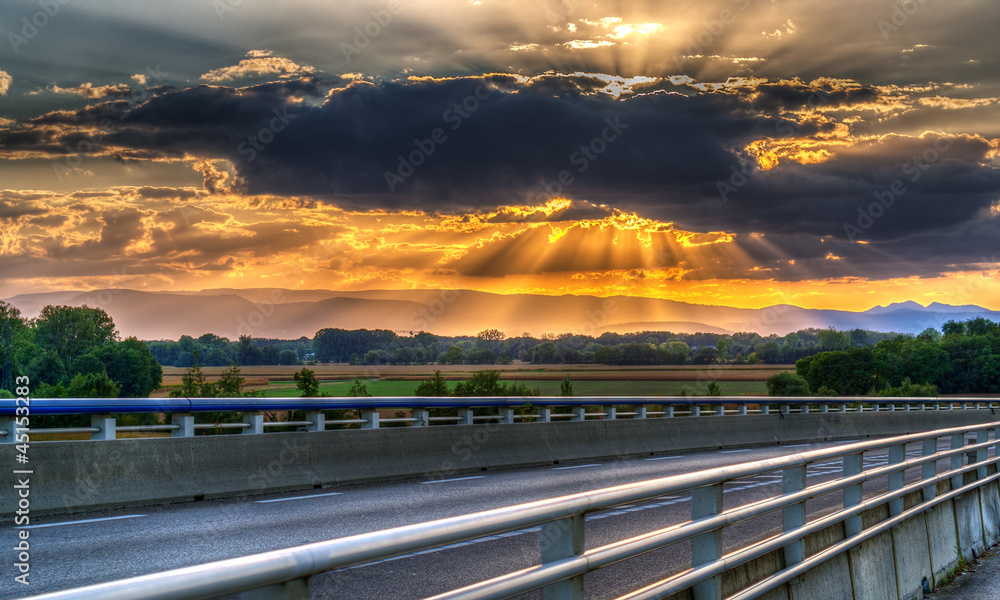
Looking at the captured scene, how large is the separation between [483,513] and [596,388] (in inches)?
5148

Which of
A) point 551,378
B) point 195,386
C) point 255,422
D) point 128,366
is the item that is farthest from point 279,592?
point 551,378

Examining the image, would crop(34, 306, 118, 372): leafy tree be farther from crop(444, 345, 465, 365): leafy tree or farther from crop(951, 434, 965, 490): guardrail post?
crop(951, 434, 965, 490): guardrail post

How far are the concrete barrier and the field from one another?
97926 mm

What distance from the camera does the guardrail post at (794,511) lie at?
20.7 ft

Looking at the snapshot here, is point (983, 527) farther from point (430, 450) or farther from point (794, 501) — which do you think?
point (430, 450)

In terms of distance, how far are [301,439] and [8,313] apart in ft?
571

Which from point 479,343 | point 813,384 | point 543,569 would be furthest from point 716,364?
point 543,569

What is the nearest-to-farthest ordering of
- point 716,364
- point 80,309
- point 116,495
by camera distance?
point 116,495 → point 80,309 → point 716,364

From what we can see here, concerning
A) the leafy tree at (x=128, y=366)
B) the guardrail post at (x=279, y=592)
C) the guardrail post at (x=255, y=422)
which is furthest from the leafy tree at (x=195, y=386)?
the guardrail post at (x=279, y=592)

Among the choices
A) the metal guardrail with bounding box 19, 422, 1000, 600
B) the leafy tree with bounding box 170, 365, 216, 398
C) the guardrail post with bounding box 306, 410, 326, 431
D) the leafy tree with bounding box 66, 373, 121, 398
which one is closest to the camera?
the metal guardrail with bounding box 19, 422, 1000, 600

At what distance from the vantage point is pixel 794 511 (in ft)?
21.0

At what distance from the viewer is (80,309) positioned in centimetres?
16038

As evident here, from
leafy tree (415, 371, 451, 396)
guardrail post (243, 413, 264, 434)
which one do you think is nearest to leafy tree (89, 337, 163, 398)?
leafy tree (415, 371, 451, 396)

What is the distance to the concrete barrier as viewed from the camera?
11.1 m
